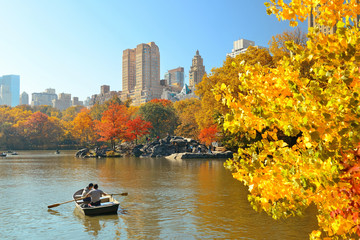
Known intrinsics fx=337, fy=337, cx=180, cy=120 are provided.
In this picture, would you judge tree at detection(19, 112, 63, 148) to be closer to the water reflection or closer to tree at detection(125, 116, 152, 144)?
tree at detection(125, 116, 152, 144)

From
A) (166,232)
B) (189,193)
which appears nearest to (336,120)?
(166,232)

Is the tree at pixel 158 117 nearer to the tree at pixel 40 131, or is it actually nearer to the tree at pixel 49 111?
the tree at pixel 40 131

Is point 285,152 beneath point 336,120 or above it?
beneath

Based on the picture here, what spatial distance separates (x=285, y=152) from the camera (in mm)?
5078

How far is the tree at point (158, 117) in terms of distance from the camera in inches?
2835

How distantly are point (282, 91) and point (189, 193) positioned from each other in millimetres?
16769

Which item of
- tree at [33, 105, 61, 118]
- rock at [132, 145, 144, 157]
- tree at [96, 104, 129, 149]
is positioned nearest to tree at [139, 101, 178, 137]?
tree at [96, 104, 129, 149]

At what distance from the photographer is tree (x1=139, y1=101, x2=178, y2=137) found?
2835 inches

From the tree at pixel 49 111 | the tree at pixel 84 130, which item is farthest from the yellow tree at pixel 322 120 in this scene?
the tree at pixel 49 111

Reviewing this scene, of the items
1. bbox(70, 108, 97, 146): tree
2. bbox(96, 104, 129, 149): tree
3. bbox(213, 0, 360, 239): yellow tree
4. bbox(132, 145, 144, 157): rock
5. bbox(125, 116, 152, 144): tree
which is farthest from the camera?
bbox(70, 108, 97, 146): tree

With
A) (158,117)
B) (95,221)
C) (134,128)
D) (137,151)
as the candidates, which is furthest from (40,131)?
(95,221)

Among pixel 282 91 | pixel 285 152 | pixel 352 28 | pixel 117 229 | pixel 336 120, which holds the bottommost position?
pixel 117 229

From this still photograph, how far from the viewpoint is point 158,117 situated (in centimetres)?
7281

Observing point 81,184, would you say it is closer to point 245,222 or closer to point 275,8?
point 245,222
